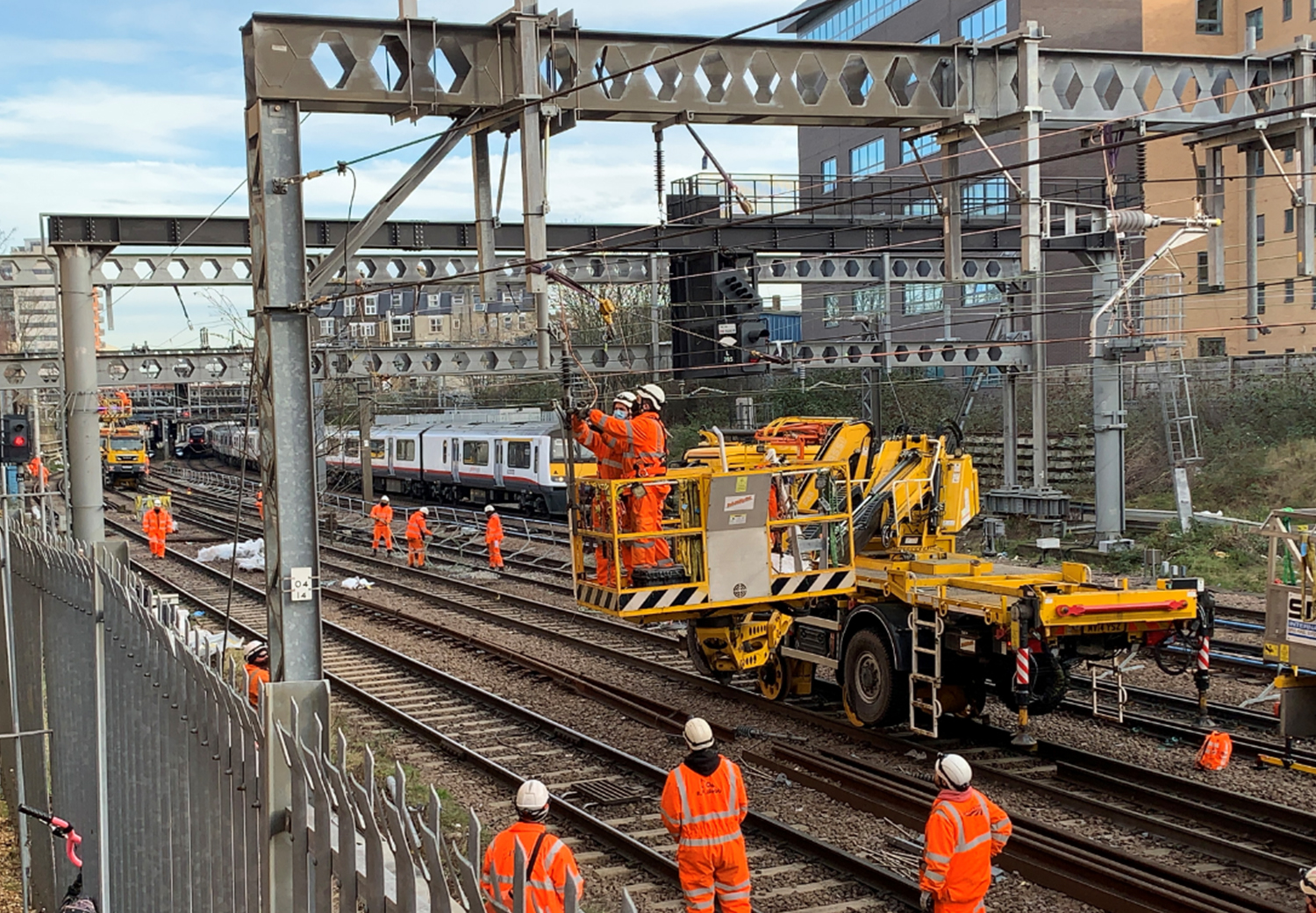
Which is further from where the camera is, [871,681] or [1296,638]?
[871,681]

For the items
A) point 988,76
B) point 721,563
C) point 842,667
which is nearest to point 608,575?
point 721,563

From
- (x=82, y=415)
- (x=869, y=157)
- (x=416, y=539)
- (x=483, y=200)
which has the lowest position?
(x=416, y=539)

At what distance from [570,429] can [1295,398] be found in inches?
1015

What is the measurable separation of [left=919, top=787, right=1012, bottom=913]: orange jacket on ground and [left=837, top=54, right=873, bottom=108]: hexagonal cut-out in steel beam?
633cm

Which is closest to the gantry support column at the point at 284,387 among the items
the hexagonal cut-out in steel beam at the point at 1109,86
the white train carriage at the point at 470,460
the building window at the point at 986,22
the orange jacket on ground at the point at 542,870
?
the orange jacket on ground at the point at 542,870

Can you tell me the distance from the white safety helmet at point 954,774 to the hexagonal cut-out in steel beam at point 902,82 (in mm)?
6228

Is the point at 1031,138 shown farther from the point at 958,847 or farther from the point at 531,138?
the point at 958,847

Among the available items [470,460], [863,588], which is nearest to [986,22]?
[470,460]

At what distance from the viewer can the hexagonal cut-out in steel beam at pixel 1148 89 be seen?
37.5 ft

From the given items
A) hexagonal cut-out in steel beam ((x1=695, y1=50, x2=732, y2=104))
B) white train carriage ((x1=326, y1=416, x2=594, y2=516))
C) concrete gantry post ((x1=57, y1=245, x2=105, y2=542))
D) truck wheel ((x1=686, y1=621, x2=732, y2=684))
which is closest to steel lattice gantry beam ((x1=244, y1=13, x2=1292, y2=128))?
hexagonal cut-out in steel beam ((x1=695, y1=50, x2=732, y2=104))

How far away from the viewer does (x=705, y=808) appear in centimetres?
718

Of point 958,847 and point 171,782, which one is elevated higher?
point 171,782

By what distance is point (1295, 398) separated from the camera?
31203mm

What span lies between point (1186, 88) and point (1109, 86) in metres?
0.69
